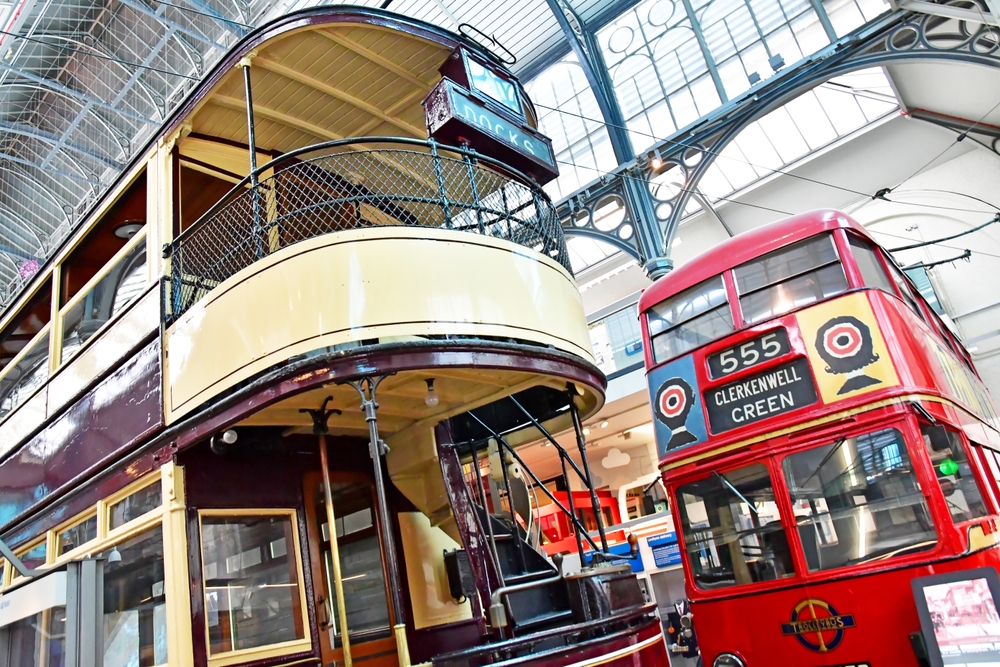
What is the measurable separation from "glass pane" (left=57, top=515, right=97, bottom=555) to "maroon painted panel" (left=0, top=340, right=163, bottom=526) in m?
0.35

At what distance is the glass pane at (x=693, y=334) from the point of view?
21.7 ft

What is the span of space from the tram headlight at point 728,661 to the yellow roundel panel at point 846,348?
2.29 meters

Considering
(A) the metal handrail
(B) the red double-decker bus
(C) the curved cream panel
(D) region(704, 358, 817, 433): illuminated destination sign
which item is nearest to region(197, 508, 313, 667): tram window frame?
(C) the curved cream panel

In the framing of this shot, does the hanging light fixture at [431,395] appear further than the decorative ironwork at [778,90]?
No

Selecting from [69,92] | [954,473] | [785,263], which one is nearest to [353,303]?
[785,263]

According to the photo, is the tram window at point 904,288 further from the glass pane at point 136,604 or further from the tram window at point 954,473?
the glass pane at point 136,604

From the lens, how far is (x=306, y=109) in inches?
263

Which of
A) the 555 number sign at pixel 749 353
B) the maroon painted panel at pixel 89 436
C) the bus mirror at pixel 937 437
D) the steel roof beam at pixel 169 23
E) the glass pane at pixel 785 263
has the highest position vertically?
the steel roof beam at pixel 169 23

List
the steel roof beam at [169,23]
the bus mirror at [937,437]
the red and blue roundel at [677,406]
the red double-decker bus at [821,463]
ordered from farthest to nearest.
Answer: the steel roof beam at [169,23]
the red and blue roundel at [677,406]
the bus mirror at [937,437]
the red double-decker bus at [821,463]

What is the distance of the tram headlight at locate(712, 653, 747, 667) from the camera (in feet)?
19.1

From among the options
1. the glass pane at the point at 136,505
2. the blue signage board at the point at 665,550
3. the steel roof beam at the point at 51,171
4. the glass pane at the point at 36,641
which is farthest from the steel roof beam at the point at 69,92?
the blue signage board at the point at 665,550

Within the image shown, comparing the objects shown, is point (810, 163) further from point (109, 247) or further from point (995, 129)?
point (109, 247)

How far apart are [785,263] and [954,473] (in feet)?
7.23

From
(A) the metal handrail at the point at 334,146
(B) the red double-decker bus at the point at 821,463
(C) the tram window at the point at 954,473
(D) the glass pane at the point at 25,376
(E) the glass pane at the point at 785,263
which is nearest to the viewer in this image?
(A) the metal handrail at the point at 334,146
